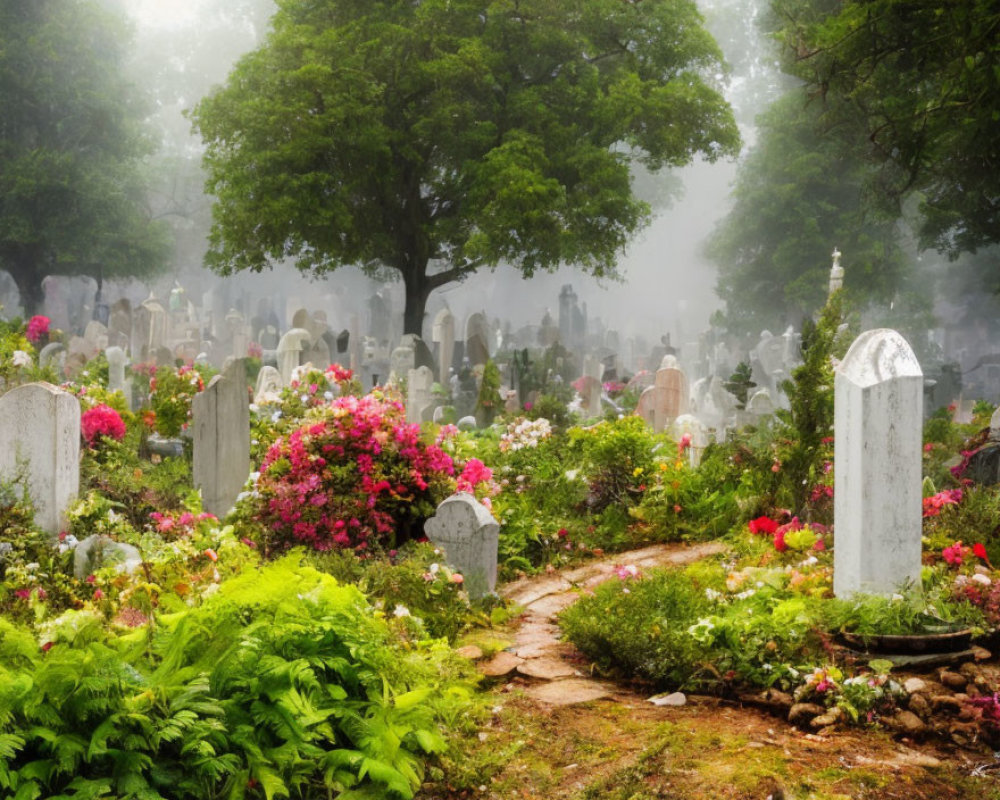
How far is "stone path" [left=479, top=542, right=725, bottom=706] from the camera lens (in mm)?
5258

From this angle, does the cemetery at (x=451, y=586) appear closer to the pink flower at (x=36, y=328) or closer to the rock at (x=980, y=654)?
the rock at (x=980, y=654)

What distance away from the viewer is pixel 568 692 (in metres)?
5.17

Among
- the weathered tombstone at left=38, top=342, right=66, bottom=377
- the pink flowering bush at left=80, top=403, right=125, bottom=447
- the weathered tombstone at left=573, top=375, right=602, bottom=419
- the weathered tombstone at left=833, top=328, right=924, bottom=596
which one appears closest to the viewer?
the weathered tombstone at left=833, top=328, right=924, bottom=596

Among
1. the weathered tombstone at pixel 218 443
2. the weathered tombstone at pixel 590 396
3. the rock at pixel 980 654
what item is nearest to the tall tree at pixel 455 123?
the weathered tombstone at pixel 590 396

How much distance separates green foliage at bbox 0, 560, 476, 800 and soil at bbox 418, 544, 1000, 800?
0.36 m

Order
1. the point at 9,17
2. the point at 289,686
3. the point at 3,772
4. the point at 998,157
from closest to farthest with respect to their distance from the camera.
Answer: the point at 3,772
the point at 289,686
the point at 998,157
the point at 9,17

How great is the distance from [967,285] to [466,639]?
36.5 metres

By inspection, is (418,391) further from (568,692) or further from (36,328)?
(568,692)

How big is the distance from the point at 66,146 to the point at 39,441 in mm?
24869

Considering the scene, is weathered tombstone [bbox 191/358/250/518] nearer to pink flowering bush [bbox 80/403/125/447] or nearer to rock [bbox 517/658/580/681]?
pink flowering bush [bbox 80/403/125/447]

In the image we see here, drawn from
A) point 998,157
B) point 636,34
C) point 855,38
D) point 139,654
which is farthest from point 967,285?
point 139,654

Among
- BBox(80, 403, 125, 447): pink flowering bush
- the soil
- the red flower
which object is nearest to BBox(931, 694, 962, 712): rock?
the soil

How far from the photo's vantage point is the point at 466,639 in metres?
5.97

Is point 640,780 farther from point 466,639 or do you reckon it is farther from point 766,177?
point 766,177
